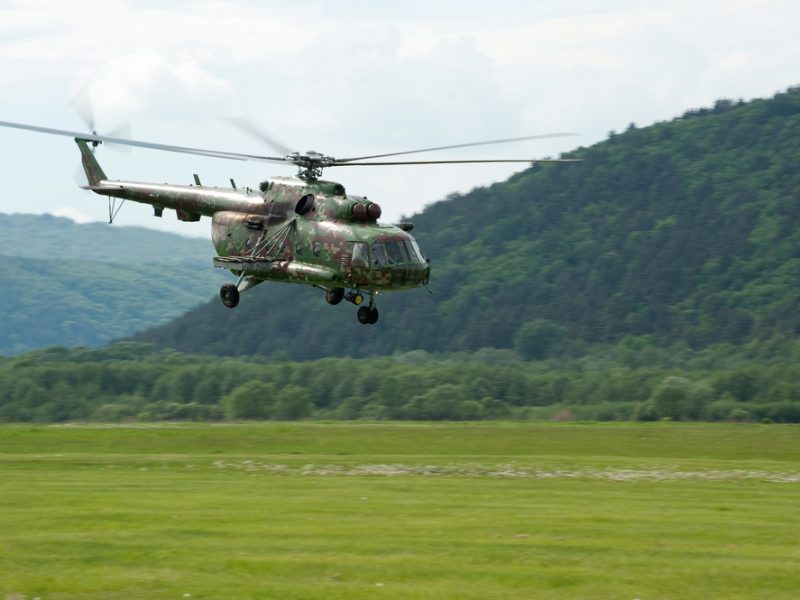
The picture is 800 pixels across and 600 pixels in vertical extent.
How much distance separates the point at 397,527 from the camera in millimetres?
24406

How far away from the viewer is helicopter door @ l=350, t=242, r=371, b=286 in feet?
104

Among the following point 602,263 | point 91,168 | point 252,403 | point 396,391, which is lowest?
point 252,403

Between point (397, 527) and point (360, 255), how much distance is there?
918cm

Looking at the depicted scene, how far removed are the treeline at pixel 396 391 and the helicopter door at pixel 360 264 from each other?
171 feet

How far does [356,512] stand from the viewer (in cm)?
2669

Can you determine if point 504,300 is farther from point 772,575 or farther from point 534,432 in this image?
point 772,575

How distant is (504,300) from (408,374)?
54832 millimetres

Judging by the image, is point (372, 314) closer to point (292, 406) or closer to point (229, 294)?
point (229, 294)

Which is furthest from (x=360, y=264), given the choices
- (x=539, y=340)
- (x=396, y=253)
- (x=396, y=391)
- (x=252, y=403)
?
(x=539, y=340)

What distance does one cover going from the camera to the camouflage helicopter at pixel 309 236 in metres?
31.8

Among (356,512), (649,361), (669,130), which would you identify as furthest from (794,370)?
(669,130)

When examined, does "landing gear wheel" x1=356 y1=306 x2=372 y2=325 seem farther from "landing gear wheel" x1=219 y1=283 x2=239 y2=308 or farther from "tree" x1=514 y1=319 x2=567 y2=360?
"tree" x1=514 y1=319 x2=567 y2=360

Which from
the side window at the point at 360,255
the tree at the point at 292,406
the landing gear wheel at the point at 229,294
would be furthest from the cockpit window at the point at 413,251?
the tree at the point at 292,406

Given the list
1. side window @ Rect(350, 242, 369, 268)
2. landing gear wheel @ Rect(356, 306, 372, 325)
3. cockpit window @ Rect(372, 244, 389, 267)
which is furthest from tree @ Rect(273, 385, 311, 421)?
cockpit window @ Rect(372, 244, 389, 267)
